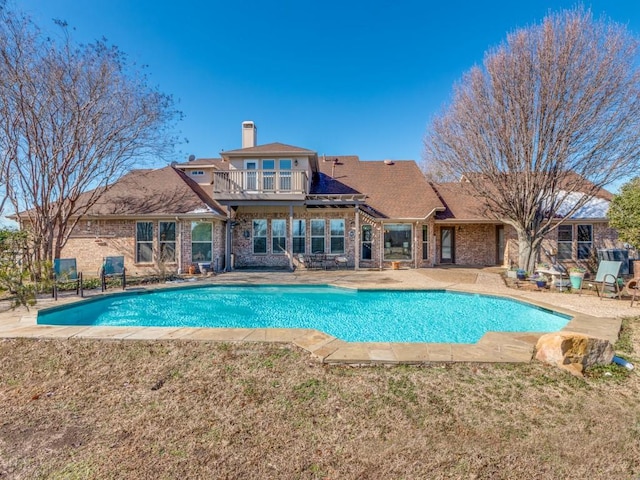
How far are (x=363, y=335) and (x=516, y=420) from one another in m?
3.67

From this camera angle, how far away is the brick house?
14523 millimetres

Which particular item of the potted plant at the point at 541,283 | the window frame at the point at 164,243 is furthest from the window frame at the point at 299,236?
the potted plant at the point at 541,283

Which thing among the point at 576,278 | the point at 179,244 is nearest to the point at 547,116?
the point at 576,278

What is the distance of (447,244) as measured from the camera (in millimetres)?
17469

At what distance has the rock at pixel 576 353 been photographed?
3939 millimetres

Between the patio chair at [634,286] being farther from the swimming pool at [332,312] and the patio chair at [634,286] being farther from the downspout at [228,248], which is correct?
the downspout at [228,248]

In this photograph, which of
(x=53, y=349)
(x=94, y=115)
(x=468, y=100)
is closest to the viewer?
(x=53, y=349)

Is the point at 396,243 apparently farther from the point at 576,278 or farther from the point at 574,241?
the point at 574,241

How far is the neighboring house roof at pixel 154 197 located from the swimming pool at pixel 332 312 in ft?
17.0

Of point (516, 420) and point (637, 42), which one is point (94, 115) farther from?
point (637, 42)

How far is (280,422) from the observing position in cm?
293

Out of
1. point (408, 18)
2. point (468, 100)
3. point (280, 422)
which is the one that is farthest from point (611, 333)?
point (408, 18)

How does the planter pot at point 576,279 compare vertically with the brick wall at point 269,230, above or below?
below

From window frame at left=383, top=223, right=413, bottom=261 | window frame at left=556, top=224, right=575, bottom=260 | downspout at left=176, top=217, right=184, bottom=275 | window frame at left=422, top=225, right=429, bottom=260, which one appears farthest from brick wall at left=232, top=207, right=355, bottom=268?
→ window frame at left=556, top=224, right=575, bottom=260
